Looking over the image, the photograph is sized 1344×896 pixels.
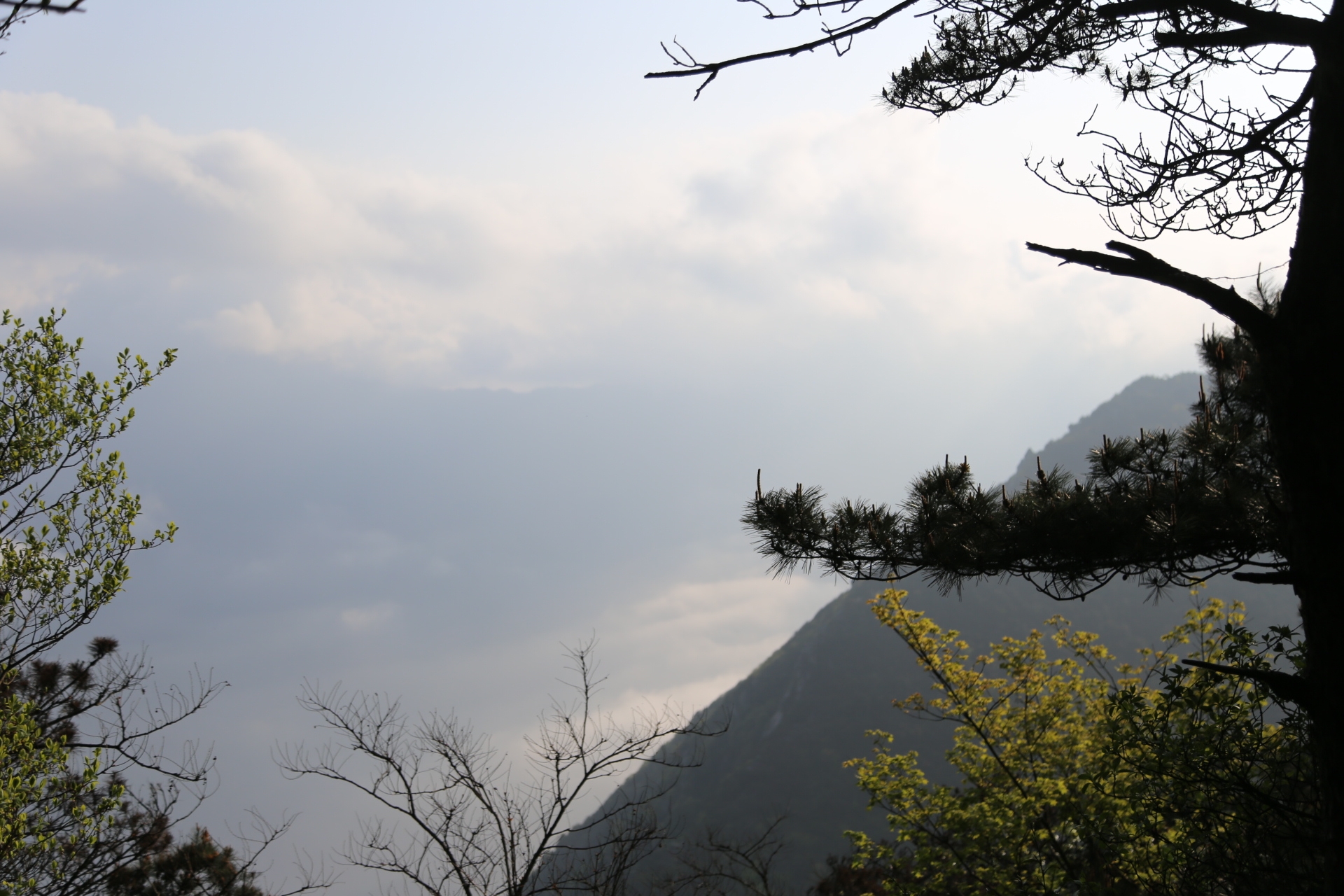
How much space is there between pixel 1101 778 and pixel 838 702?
9337 cm

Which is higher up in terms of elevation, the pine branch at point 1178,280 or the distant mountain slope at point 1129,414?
the distant mountain slope at point 1129,414

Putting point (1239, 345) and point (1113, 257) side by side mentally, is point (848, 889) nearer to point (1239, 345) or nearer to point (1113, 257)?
point (1239, 345)

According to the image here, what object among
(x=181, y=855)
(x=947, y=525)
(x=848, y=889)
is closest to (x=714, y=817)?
(x=848, y=889)

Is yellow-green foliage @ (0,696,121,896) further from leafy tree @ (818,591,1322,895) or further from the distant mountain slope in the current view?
the distant mountain slope

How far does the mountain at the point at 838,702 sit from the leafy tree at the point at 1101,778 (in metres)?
61.8

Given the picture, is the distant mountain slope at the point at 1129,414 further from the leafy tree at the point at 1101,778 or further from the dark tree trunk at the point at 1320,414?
the dark tree trunk at the point at 1320,414

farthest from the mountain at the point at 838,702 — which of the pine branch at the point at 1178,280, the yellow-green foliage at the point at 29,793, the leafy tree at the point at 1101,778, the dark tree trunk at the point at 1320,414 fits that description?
the pine branch at the point at 1178,280

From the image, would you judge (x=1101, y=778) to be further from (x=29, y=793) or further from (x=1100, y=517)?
(x=29, y=793)

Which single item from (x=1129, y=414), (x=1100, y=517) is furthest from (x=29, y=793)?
(x=1129, y=414)

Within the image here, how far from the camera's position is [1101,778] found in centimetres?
760

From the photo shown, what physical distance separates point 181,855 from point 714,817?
8181cm

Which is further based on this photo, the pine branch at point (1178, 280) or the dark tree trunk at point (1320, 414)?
the pine branch at point (1178, 280)

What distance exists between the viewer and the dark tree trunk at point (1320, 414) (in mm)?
2545

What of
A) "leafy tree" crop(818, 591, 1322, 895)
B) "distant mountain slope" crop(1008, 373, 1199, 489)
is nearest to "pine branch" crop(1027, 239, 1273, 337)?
"leafy tree" crop(818, 591, 1322, 895)
